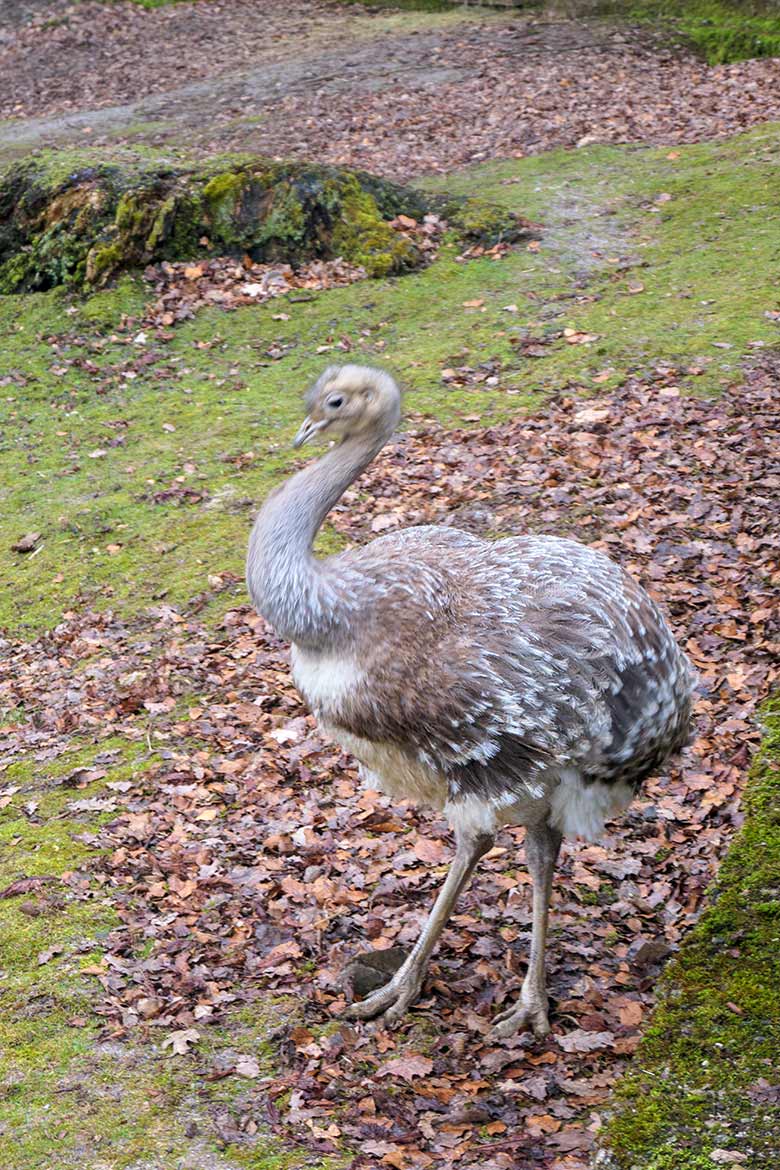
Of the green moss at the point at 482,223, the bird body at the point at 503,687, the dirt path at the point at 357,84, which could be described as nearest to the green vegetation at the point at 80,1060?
the bird body at the point at 503,687

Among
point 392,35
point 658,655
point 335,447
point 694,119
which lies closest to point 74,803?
point 335,447

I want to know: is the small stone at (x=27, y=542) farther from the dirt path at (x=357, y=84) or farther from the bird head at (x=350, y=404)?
the dirt path at (x=357, y=84)

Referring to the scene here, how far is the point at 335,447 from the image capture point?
4.62m

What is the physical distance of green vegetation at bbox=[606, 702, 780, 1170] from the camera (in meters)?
3.90

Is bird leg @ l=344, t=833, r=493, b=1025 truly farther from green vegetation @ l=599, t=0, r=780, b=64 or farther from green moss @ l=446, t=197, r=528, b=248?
green vegetation @ l=599, t=0, r=780, b=64

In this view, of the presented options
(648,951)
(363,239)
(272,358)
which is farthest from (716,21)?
(648,951)

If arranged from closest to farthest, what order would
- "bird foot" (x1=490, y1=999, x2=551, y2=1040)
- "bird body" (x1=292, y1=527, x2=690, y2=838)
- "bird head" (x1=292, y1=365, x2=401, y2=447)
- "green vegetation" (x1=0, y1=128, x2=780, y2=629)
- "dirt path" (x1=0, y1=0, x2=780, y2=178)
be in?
"bird body" (x1=292, y1=527, x2=690, y2=838) < "bird head" (x1=292, y1=365, x2=401, y2=447) < "bird foot" (x1=490, y1=999, x2=551, y2=1040) < "green vegetation" (x1=0, y1=128, x2=780, y2=629) < "dirt path" (x1=0, y1=0, x2=780, y2=178)

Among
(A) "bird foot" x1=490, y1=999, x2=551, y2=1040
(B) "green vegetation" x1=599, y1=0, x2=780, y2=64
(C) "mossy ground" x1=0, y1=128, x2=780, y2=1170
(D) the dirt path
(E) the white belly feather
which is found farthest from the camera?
(B) "green vegetation" x1=599, y1=0, x2=780, y2=64

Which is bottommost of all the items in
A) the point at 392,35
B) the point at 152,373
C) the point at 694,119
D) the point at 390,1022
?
the point at 390,1022

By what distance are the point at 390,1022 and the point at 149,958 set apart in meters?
1.02

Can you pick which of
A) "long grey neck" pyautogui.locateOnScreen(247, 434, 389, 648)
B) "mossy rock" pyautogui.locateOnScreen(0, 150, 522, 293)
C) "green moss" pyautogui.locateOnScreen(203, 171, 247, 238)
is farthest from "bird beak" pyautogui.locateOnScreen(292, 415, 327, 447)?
"green moss" pyautogui.locateOnScreen(203, 171, 247, 238)

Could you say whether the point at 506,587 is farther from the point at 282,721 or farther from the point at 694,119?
the point at 694,119

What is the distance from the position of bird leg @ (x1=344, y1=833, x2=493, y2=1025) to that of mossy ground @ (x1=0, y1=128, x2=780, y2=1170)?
119 centimetres

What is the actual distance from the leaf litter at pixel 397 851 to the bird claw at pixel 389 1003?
56mm
